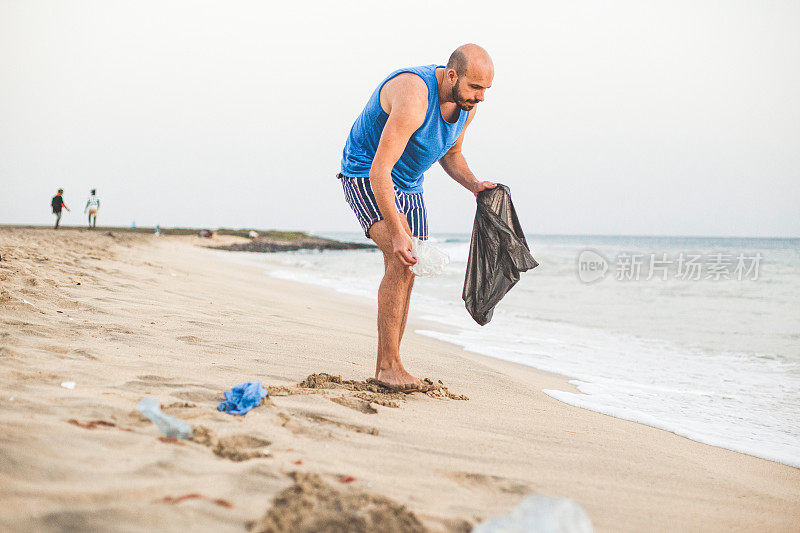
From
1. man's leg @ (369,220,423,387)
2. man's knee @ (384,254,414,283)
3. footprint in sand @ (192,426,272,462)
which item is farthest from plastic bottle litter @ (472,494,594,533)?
man's knee @ (384,254,414,283)

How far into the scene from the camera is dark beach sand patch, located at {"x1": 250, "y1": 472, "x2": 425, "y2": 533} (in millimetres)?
1278

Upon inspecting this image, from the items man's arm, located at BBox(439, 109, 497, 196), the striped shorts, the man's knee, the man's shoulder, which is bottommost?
the man's knee

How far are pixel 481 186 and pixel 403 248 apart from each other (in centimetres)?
87

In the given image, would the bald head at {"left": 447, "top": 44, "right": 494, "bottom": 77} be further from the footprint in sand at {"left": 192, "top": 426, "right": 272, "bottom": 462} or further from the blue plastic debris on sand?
the footprint in sand at {"left": 192, "top": 426, "right": 272, "bottom": 462}

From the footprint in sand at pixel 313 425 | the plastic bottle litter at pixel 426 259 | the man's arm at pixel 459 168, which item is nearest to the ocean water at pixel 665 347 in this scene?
the plastic bottle litter at pixel 426 259

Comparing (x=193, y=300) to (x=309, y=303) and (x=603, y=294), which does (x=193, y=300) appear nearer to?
(x=309, y=303)

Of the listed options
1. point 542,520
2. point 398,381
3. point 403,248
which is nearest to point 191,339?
point 398,381

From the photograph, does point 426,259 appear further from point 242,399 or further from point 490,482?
point 490,482

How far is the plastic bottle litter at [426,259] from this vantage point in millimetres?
2676

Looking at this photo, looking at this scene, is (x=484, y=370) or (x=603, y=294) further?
(x=603, y=294)

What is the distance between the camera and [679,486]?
1949 mm

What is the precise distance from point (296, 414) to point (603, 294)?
→ 986 centimetres

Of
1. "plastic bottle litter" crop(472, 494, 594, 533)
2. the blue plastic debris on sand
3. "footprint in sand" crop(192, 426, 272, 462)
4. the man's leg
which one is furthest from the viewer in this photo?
the man's leg

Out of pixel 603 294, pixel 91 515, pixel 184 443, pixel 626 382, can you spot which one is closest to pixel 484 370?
pixel 626 382
